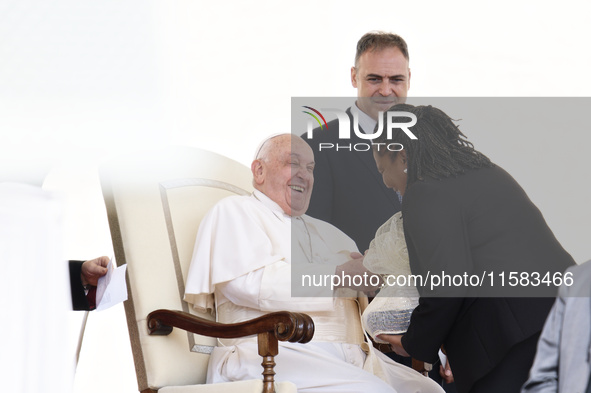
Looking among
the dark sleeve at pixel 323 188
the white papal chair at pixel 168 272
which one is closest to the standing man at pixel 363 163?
the dark sleeve at pixel 323 188

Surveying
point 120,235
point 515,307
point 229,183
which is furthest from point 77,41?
point 515,307

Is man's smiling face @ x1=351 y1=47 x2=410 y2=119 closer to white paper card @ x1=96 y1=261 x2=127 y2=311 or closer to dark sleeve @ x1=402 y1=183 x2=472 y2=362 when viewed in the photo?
dark sleeve @ x1=402 y1=183 x2=472 y2=362

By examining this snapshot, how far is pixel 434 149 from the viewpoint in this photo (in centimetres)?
266

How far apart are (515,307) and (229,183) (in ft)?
4.67

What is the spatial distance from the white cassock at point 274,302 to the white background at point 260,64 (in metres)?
1.41

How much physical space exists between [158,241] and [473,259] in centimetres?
119

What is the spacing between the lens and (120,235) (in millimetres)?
2953

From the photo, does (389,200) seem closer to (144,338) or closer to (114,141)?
(144,338)

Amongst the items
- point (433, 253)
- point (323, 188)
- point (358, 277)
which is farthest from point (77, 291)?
point (323, 188)

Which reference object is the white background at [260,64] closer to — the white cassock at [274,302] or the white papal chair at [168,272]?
the white papal chair at [168,272]

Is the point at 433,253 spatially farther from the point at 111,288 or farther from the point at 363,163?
the point at 363,163

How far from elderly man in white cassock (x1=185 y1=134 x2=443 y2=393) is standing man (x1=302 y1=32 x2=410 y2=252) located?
0.39m

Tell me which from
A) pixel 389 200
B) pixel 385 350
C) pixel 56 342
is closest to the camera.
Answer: pixel 56 342

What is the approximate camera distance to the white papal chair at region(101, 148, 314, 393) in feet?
8.58
